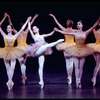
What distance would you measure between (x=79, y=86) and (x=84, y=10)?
2.96 m

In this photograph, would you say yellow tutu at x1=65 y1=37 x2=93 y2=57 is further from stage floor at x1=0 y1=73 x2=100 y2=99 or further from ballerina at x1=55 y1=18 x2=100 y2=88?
stage floor at x1=0 y1=73 x2=100 y2=99

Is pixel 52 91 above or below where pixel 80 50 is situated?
below

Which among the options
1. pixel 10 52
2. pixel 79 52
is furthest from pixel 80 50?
pixel 10 52

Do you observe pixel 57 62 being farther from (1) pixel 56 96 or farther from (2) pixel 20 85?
(1) pixel 56 96

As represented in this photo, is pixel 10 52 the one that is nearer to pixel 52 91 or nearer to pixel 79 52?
pixel 52 91

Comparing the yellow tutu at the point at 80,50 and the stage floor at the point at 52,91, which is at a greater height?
the yellow tutu at the point at 80,50

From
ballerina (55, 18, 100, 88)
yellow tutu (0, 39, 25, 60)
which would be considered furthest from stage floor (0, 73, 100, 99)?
yellow tutu (0, 39, 25, 60)

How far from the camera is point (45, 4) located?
726cm

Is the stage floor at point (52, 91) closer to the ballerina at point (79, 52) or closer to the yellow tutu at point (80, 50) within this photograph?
the ballerina at point (79, 52)

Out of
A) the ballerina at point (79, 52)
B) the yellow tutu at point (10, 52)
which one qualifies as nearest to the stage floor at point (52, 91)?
the ballerina at point (79, 52)

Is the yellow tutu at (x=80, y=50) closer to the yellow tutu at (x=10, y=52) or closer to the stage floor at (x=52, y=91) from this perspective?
the stage floor at (x=52, y=91)

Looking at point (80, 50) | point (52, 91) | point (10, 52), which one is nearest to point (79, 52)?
point (80, 50)

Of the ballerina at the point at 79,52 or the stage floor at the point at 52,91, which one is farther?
the ballerina at the point at 79,52

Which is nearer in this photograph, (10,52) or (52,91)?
(52,91)
